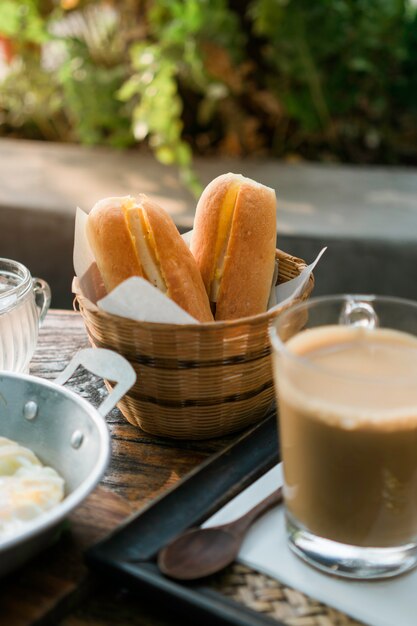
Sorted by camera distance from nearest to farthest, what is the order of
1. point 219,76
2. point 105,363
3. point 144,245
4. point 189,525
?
1. point 189,525
2. point 105,363
3. point 144,245
4. point 219,76

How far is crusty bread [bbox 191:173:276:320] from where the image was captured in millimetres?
877

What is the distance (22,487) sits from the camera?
624mm

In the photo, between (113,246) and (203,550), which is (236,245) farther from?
(203,550)

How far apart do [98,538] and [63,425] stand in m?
0.11

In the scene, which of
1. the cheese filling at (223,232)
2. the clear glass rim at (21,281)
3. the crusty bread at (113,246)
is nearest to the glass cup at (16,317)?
the clear glass rim at (21,281)

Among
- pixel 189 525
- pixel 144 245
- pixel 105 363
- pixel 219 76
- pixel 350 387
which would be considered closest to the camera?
pixel 350 387

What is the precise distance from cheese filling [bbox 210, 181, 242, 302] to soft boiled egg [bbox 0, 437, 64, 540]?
0.31 meters

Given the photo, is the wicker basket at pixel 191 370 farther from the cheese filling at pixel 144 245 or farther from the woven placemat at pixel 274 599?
the woven placemat at pixel 274 599

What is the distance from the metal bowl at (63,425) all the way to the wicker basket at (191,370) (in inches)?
1.4

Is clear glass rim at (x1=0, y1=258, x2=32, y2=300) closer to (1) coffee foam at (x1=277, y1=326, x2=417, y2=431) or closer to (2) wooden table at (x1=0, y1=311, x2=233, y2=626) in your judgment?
(2) wooden table at (x1=0, y1=311, x2=233, y2=626)

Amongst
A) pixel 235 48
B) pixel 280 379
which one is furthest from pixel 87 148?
pixel 280 379

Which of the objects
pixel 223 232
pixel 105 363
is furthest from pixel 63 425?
pixel 223 232

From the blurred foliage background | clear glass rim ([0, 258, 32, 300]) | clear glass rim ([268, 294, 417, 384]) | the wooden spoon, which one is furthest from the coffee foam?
the blurred foliage background

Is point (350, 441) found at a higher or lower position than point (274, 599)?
higher
